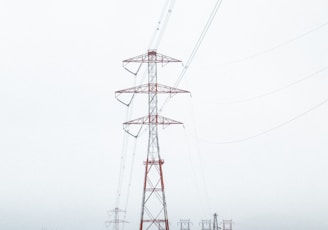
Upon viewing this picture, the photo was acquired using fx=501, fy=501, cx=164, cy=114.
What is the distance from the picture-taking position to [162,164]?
4497 cm

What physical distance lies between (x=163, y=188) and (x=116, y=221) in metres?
62.0

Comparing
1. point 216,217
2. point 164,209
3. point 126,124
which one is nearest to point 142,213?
point 164,209

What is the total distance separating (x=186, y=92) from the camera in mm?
42906

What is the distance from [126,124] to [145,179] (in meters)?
5.15

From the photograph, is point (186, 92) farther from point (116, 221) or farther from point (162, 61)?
point (116, 221)

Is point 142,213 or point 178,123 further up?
point 178,123

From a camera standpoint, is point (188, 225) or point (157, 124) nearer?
point (157, 124)

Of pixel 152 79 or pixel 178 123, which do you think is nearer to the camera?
pixel 178 123

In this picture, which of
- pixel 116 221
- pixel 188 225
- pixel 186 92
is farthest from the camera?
pixel 116 221

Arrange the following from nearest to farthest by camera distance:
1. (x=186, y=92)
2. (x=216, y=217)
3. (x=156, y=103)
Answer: (x=186, y=92)
(x=156, y=103)
(x=216, y=217)

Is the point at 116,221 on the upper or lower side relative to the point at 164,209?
upper

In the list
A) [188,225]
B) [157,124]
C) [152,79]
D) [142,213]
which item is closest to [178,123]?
[157,124]

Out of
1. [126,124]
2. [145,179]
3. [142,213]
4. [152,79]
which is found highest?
[152,79]

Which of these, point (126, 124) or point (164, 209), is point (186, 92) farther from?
point (164, 209)
